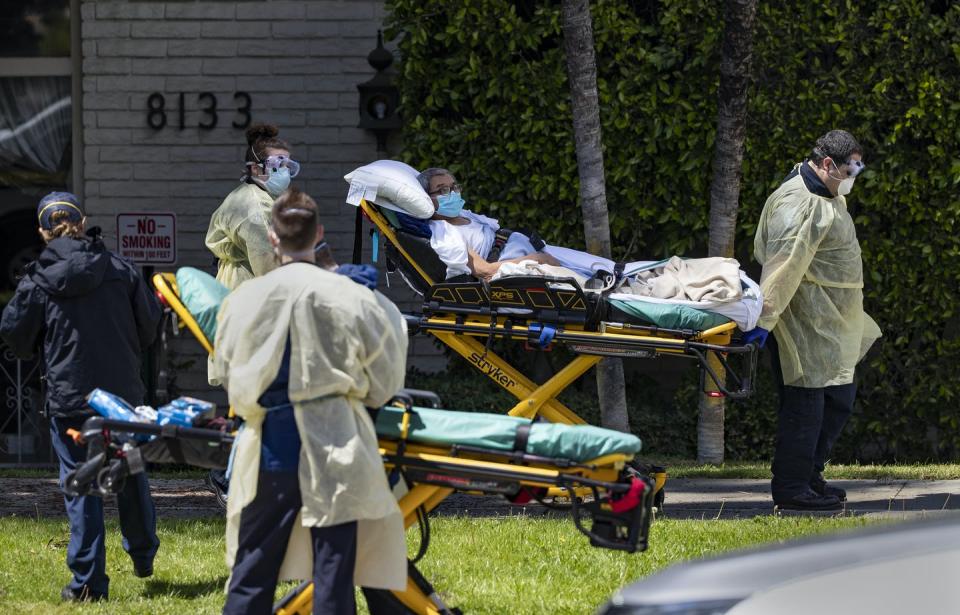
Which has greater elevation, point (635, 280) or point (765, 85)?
point (765, 85)

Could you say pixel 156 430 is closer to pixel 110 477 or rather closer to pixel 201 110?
pixel 110 477

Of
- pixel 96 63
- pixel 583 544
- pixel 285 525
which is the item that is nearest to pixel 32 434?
pixel 96 63

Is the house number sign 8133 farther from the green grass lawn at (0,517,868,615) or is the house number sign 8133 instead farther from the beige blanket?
the beige blanket

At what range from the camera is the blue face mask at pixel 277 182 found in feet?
24.8

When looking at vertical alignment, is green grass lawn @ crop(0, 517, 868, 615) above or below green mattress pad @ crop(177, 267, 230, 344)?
below

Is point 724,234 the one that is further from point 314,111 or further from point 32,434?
point 32,434

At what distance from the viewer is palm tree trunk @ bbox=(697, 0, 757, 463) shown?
32.2ft

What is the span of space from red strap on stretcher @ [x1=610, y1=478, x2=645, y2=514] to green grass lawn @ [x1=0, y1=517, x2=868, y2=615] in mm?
1196

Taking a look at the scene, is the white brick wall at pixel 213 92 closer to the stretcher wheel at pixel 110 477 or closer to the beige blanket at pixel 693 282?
the beige blanket at pixel 693 282

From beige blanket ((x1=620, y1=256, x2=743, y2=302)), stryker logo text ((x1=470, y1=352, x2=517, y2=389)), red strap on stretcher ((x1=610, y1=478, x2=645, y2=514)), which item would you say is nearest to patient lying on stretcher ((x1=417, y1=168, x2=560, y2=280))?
stryker logo text ((x1=470, y1=352, x2=517, y2=389))

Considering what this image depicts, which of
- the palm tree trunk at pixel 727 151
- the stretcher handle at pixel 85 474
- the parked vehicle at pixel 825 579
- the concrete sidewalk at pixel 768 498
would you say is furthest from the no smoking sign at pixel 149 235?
the parked vehicle at pixel 825 579

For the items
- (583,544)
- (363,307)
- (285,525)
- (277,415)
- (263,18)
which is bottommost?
(583,544)

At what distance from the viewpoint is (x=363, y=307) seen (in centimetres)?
454

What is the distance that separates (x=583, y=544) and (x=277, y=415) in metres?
2.66
